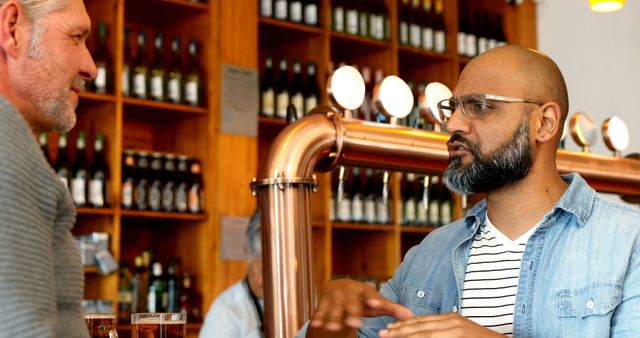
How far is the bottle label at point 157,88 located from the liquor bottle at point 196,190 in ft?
1.05

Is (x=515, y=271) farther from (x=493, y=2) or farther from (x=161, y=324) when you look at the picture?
(x=493, y=2)

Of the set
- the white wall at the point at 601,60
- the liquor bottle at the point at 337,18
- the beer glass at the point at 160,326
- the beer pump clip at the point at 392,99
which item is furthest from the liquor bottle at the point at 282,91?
the beer glass at the point at 160,326

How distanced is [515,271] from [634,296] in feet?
0.72

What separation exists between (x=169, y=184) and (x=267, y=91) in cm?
72

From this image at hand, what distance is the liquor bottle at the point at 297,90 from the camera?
4.65 m

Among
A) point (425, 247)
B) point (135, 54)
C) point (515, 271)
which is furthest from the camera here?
point (135, 54)

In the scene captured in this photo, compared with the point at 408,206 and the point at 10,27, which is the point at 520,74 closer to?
the point at 10,27

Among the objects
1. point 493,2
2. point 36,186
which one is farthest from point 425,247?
point 493,2

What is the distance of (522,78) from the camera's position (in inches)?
72.8

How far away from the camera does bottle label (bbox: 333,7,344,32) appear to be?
4793 millimetres

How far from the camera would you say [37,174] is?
1039 millimetres

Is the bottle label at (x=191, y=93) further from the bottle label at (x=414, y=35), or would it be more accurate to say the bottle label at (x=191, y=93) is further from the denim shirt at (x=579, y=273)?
the denim shirt at (x=579, y=273)

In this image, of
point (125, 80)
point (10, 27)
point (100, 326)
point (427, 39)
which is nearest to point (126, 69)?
point (125, 80)

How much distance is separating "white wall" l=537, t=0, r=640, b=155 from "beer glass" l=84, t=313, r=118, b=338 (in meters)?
3.75
